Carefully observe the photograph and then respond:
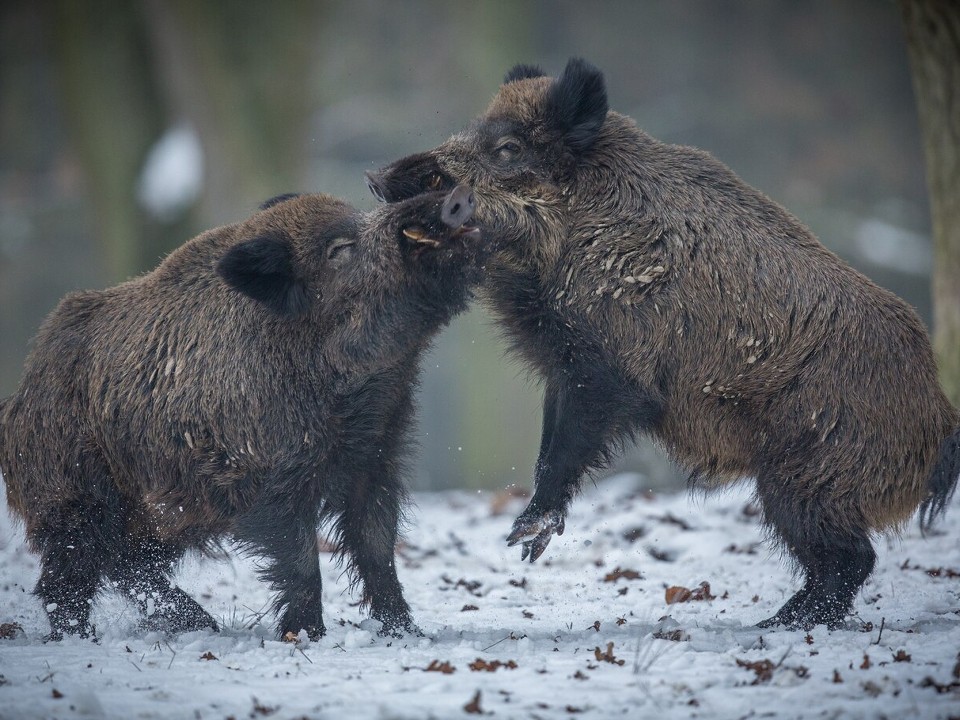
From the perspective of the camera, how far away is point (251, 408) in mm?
4723

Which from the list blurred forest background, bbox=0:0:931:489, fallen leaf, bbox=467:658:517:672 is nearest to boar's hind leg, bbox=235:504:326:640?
fallen leaf, bbox=467:658:517:672

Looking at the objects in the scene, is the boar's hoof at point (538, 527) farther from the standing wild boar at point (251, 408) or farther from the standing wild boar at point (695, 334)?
the standing wild boar at point (251, 408)

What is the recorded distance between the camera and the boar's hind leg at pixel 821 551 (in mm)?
4793

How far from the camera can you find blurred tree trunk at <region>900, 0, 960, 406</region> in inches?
287

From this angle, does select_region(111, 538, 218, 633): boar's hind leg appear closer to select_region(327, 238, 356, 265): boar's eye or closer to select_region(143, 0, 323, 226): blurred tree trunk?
select_region(327, 238, 356, 265): boar's eye

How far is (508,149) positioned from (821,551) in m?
2.71

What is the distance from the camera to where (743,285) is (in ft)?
16.5

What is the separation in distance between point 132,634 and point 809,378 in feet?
12.0

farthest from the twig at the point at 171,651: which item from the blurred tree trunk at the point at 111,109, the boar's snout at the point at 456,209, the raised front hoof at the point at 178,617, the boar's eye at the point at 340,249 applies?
the blurred tree trunk at the point at 111,109

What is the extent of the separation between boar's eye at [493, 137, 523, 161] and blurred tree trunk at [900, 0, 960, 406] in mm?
3913

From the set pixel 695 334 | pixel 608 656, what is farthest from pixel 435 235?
pixel 608 656

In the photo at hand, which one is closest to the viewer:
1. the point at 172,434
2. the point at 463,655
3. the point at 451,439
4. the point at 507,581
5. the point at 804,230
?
the point at 463,655

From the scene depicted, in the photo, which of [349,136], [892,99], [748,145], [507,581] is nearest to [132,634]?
[507,581]

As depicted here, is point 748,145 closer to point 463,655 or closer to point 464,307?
point 464,307
